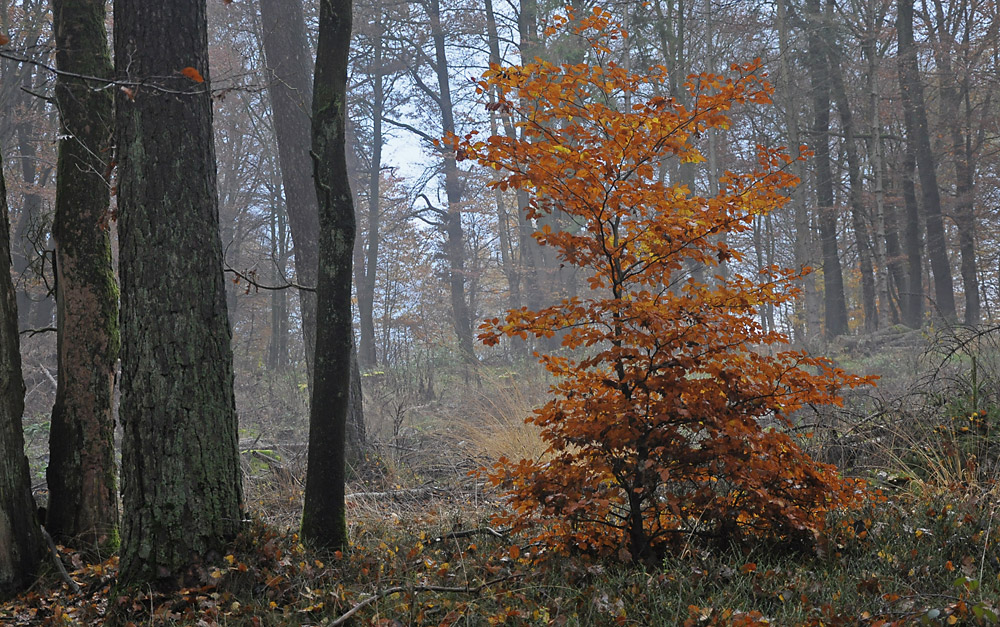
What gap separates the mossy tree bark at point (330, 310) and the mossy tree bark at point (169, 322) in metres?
0.55

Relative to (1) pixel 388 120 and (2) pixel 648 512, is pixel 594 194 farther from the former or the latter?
(1) pixel 388 120

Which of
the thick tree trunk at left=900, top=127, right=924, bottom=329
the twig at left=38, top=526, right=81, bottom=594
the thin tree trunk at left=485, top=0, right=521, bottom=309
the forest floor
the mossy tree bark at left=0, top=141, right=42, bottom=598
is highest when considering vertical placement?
the thin tree trunk at left=485, top=0, right=521, bottom=309

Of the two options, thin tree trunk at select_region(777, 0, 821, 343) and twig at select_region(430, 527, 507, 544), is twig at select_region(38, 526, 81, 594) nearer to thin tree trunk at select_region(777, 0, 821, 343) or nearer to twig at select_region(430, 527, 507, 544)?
twig at select_region(430, 527, 507, 544)

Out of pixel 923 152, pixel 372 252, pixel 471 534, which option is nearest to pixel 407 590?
pixel 471 534

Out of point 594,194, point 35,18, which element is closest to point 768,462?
point 594,194

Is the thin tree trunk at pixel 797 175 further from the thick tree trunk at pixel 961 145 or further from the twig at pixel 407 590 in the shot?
the twig at pixel 407 590

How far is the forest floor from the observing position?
338 cm

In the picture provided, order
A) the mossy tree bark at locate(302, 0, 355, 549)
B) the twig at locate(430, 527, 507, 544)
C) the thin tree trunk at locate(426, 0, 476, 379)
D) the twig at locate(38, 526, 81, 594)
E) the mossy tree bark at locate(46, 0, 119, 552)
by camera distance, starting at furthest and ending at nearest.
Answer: the thin tree trunk at locate(426, 0, 476, 379), the twig at locate(430, 527, 507, 544), the mossy tree bark at locate(46, 0, 119, 552), the mossy tree bark at locate(302, 0, 355, 549), the twig at locate(38, 526, 81, 594)

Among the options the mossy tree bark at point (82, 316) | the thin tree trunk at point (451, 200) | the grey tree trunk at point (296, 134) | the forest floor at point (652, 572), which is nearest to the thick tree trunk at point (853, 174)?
the thin tree trunk at point (451, 200)

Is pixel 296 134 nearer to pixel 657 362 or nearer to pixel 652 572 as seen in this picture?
pixel 657 362

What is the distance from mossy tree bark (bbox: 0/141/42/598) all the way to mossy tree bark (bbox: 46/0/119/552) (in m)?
0.46

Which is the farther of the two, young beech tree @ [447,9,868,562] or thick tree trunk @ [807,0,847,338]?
thick tree trunk @ [807,0,847,338]

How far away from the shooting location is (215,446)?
395 cm

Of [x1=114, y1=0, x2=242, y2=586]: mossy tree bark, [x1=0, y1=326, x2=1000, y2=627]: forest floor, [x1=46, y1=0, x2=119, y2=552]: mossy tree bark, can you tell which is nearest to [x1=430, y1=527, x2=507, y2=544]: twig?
[x1=0, y1=326, x2=1000, y2=627]: forest floor
